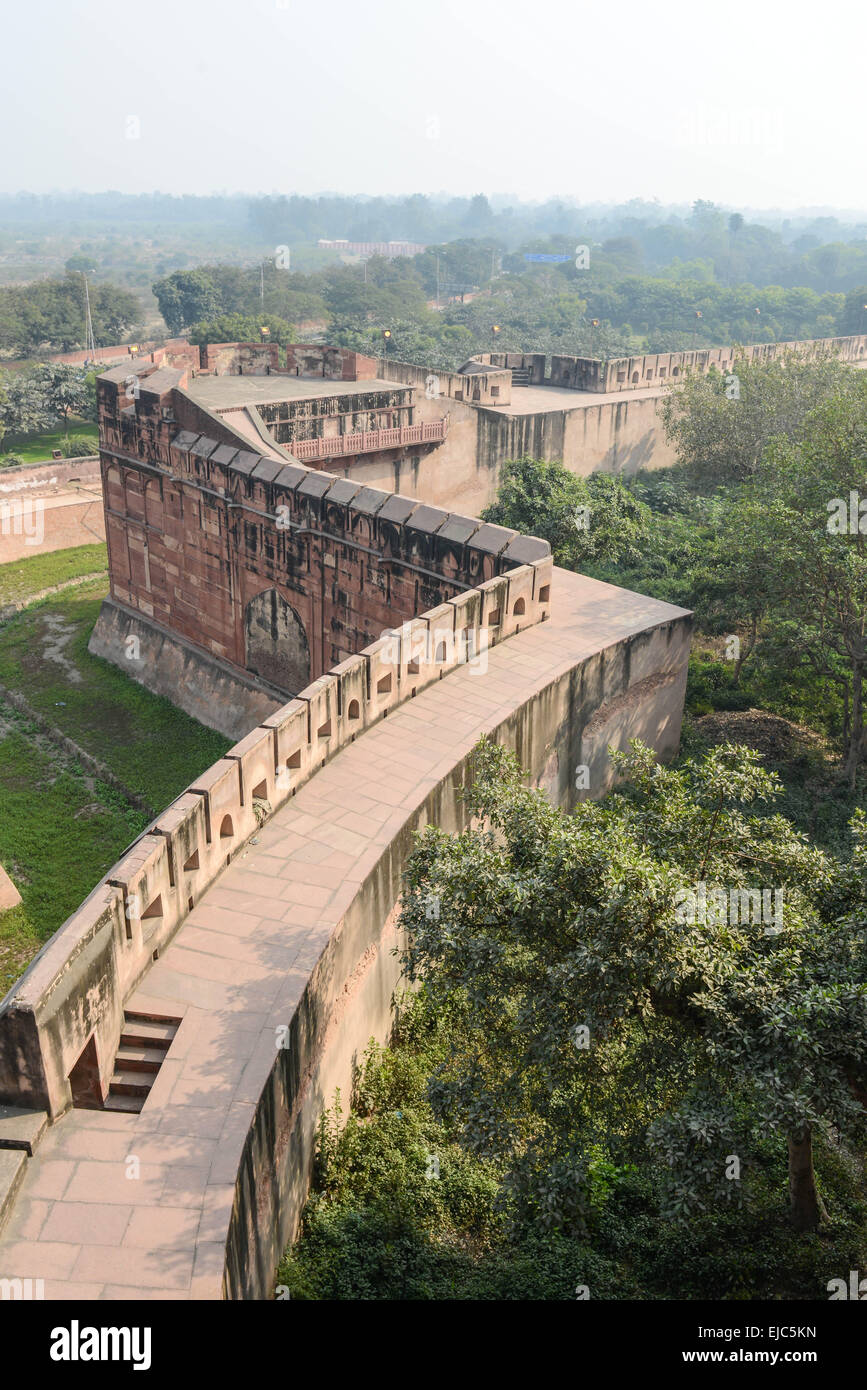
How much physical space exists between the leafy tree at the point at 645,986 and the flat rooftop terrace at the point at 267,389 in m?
15.4

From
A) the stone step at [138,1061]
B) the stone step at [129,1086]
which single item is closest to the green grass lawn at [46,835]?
the stone step at [138,1061]

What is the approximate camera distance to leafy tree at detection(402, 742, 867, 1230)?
5.99 meters

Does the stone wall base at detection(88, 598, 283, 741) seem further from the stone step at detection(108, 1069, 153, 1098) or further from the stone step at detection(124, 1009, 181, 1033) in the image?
the stone step at detection(108, 1069, 153, 1098)

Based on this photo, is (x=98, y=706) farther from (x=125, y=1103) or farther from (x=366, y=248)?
(x=366, y=248)

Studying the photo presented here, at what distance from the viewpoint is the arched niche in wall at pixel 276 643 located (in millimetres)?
17562

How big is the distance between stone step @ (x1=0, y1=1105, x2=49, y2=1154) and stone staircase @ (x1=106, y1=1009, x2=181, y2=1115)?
468 millimetres

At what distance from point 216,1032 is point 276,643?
11498mm

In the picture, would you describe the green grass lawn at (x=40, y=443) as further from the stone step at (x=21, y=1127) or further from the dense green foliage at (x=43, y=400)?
the stone step at (x=21, y=1127)

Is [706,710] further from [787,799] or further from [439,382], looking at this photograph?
[439,382]

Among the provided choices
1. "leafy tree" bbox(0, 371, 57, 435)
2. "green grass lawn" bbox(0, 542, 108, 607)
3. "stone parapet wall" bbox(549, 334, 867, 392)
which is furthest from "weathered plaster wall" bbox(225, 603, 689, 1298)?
"leafy tree" bbox(0, 371, 57, 435)

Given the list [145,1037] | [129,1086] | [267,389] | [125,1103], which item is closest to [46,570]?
[267,389]

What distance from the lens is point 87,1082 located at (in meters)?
6.58

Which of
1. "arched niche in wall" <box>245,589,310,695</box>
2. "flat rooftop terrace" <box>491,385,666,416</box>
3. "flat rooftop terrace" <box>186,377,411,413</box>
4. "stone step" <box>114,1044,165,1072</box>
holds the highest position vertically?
"flat rooftop terrace" <box>186,377,411,413</box>

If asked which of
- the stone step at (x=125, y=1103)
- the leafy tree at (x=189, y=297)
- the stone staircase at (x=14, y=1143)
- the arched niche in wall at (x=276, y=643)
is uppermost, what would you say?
the leafy tree at (x=189, y=297)
